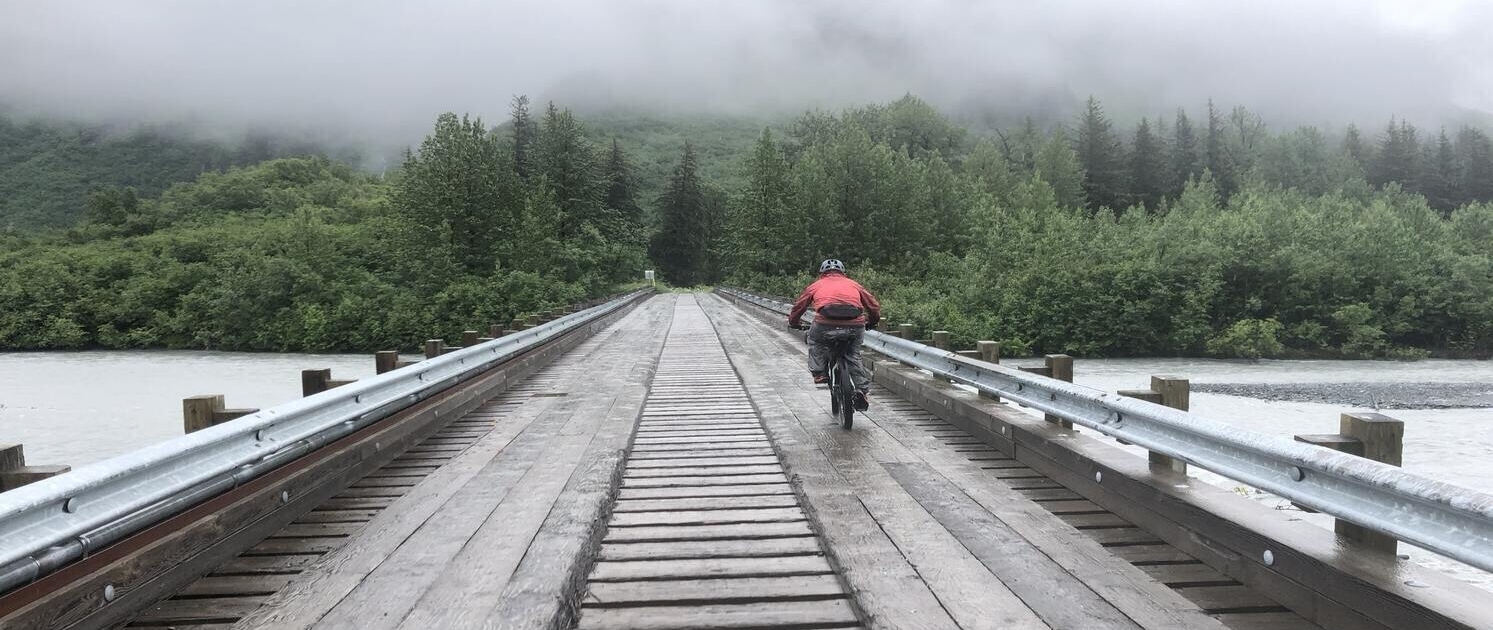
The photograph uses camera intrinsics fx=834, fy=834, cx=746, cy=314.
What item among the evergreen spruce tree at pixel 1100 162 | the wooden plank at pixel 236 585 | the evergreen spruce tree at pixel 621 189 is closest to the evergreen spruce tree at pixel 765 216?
the evergreen spruce tree at pixel 621 189

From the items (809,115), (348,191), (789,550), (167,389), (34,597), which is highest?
(809,115)

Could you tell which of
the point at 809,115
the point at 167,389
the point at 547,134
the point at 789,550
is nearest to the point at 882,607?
the point at 789,550

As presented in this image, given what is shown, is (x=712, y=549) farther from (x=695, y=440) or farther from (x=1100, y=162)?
(x=1100, y=162)

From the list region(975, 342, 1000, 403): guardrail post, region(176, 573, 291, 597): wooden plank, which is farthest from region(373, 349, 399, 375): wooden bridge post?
region(975, 342, 1000, 403): guardrail post

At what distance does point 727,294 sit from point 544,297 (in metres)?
13.6

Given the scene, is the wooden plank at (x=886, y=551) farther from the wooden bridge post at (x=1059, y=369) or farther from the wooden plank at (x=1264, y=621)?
the wooden bridge post at (x=1059, y=369)

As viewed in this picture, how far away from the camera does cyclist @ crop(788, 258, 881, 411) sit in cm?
750

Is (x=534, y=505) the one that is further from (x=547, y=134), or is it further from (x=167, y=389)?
(x=547, y=134)

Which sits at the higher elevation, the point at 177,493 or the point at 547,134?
the point at 547,134

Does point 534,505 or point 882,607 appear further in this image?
point 534,505

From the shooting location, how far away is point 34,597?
2711 millimetres

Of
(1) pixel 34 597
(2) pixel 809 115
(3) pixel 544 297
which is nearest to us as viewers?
(1) pixel 34 597

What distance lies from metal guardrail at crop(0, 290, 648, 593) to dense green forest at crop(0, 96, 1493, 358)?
30462mm

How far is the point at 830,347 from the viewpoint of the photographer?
7.62 m
